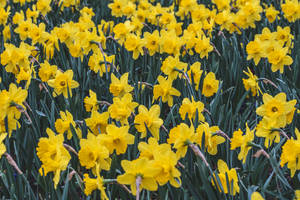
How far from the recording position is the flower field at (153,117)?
56.8 inches

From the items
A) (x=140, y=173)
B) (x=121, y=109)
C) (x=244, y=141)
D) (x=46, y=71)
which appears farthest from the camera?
(x=46, y=71)

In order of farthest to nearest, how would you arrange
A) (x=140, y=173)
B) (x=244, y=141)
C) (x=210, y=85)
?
(x=210, y=85) < (x=244, y=141) < (x=140, y=173)

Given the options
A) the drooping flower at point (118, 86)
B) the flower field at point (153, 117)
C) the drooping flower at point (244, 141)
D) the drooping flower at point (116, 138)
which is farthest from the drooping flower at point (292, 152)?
the drooping flower at point (118, 86)

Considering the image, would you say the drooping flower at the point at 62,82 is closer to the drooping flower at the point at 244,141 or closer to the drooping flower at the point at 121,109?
the drooping flower at the point at 121,109

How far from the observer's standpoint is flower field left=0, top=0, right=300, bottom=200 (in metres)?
1.44

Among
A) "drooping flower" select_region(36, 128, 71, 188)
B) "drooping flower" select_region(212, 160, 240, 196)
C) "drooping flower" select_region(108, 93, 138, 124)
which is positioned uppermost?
"drooping flower" select_region(108, 93, 138, 124)

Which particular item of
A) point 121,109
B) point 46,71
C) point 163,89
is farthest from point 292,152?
point 46,71

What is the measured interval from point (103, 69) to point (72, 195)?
1206mm

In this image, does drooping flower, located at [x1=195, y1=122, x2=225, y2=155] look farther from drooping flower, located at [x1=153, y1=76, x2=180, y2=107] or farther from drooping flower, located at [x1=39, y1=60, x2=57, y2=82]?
drooping flower, located at [x1=39, y1=60, x2=57, y2=82]

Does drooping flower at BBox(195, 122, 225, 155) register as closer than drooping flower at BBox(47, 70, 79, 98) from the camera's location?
Yes

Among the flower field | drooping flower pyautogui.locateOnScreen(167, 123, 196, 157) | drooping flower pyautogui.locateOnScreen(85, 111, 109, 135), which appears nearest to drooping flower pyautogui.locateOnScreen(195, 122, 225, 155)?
the flower field

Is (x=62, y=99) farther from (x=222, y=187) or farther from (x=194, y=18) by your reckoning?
(x=194, y=18)

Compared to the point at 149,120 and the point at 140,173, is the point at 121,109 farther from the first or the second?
the point at 140,173

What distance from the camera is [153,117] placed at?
5.69 feet
